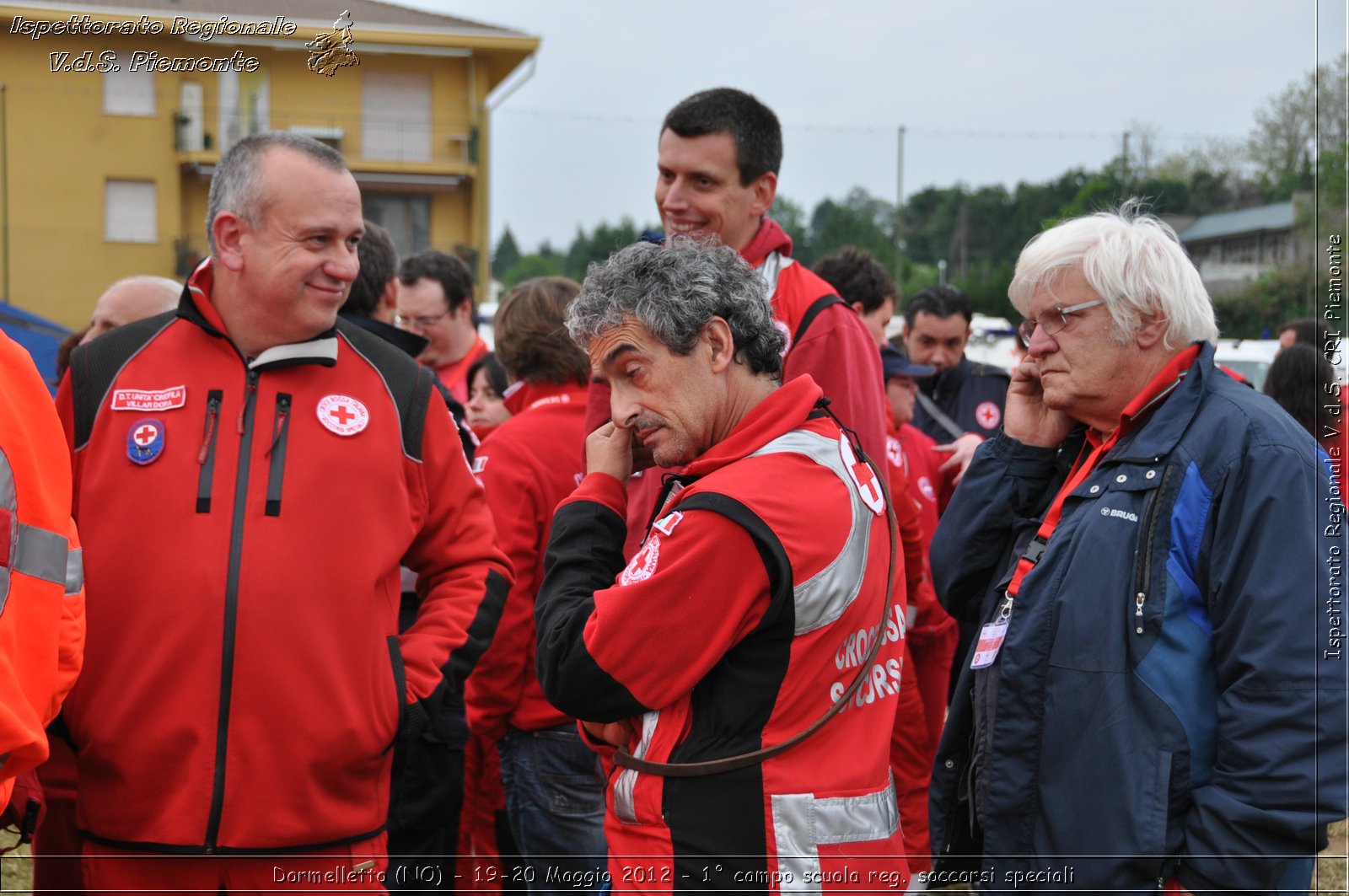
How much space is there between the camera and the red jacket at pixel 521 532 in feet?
12.0

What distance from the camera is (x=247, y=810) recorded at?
8.38ft

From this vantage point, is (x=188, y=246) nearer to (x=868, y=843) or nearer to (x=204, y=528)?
(x=204, y=528)

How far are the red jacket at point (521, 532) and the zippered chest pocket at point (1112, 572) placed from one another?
167cm

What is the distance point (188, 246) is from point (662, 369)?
17653mm

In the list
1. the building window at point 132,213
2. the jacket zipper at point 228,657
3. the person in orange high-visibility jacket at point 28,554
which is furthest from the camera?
the building window at point 132,213

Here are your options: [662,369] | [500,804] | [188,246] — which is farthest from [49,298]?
[662,369]

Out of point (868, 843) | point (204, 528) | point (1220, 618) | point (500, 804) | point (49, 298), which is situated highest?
point (49, 298)

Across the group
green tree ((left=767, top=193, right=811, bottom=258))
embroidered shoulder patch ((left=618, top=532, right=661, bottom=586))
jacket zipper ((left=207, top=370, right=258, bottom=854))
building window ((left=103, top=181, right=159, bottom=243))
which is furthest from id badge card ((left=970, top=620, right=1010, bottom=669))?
building window ((left=103, top=181, right=159, bottom=243))

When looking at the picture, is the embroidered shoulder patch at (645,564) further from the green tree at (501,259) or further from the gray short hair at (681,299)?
the green tree at (501,259)

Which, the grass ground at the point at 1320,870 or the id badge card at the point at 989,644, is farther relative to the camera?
the grass ground at the point at 1320,870

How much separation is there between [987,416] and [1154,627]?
3.99 m

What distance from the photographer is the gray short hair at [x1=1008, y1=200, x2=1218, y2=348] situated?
2.62m

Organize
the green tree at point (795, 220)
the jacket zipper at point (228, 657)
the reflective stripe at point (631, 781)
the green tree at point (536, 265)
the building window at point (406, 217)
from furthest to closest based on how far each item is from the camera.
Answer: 1. the green tree at point (536, 265)
2. the building window at point (406, 217)
3. the green tree at point (795, 220)
4. the jacket zipper at point (228, 657)
5. the reflective stripe at point (631, 781)

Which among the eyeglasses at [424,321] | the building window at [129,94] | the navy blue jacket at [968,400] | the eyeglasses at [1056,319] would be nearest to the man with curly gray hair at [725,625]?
the eyeglasses at [1056,319]
